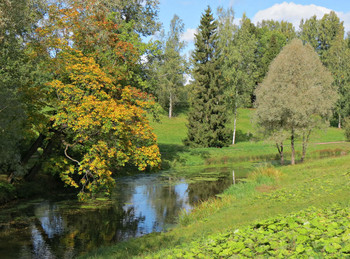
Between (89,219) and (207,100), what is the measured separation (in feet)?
124

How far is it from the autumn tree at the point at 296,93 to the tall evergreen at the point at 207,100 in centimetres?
1930

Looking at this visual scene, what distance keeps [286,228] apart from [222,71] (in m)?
51.9

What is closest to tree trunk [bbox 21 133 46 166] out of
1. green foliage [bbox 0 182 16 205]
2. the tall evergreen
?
green foliage [bbox 0 182 16 205]

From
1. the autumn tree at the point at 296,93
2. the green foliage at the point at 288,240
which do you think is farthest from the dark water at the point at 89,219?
the autumn tree at the point at 296,93

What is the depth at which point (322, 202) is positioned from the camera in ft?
43.8

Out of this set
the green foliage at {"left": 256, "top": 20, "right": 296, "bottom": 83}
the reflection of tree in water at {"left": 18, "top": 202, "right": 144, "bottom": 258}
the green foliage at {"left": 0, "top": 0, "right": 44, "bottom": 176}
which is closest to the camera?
the reflection of tree in water at {"left": 18, "top": 202, "right": 144, "bottom": 258}

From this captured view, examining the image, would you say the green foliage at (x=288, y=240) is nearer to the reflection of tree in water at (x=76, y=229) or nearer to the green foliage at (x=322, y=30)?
the reflection of tree in water at (x=76, y=229)

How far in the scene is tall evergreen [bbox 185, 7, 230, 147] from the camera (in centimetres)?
5241

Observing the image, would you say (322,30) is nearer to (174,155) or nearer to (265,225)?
(174,155)

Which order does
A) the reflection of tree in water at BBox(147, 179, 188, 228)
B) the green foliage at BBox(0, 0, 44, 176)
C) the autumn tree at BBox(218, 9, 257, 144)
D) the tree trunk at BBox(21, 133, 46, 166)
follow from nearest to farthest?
the green foliage at BBox(0, 0, 44, 176), the reflection of tree in water at BBox(147, 179, 188, 228), the tree trunk at BBox(21, 133, 46, 166), the autumn tree at BBox(218, 9, 257, 144)

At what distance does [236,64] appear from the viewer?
195ft

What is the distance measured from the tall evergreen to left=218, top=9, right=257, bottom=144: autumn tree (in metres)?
3.55

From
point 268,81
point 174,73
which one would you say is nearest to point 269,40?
point 174,73

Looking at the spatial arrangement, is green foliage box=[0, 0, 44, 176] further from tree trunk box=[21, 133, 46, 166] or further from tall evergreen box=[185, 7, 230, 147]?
tall evergreen box=[185, 7, 230, 147]
